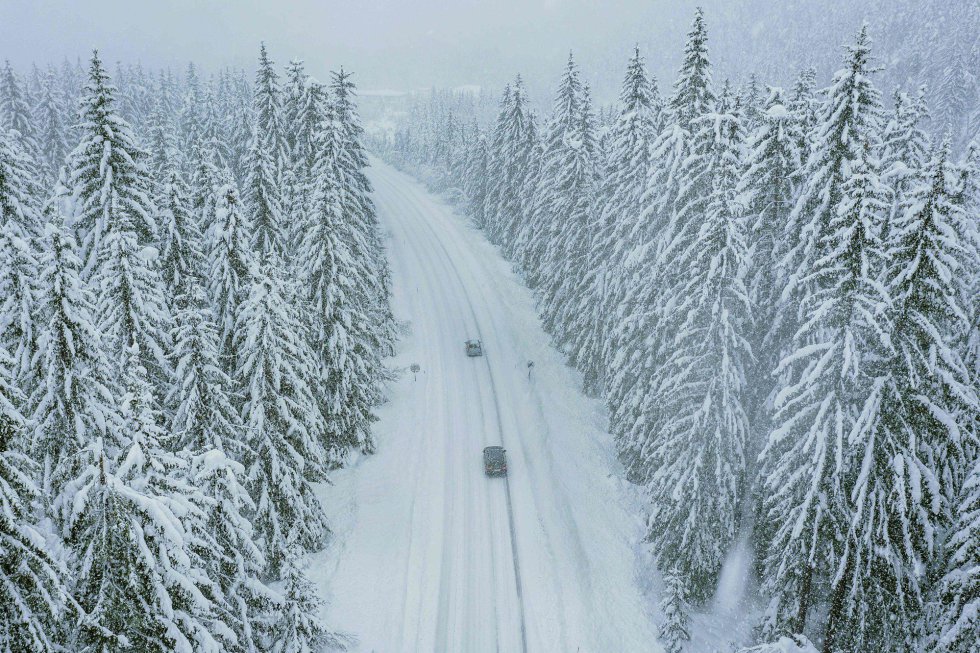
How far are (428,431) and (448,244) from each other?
33.4 m

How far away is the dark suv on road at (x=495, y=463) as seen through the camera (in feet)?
89.9

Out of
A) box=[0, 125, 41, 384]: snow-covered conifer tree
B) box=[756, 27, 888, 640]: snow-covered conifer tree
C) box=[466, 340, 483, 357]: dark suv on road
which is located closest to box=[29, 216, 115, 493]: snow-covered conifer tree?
box=[0, 125, 41, 384]: snow-covered conifer tree

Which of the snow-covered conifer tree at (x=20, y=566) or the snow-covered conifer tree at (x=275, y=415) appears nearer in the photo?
the snow-covered conifer tree at (x=20, y=566)

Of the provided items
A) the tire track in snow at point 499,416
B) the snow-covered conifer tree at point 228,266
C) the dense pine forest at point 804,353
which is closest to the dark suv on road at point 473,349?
the tire track in snow at point 499,416

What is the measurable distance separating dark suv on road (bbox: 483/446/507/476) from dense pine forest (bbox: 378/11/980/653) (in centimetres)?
588

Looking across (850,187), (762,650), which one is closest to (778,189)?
(850,187)

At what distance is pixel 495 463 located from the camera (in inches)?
1078

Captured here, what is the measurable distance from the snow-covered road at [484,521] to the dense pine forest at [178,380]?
7.72ft

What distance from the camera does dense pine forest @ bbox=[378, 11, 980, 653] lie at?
13.3 m

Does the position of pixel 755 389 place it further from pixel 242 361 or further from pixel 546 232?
pixel 546 232

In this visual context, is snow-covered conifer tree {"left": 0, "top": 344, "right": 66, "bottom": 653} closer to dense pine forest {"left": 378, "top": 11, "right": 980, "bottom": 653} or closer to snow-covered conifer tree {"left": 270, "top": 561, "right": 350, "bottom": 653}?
snow-covered conifer tree {"left": 270, "top": 561, "right": 350, "bottom": 653}

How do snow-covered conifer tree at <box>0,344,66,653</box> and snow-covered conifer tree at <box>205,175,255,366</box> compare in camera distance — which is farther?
snow-covered conifer tree at <box>205,175,255,366</box>

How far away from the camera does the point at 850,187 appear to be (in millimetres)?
14820

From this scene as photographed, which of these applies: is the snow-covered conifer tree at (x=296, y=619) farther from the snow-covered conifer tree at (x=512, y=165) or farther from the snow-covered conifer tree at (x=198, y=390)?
the snow-covered conifer tree at (x=512, y=165)
